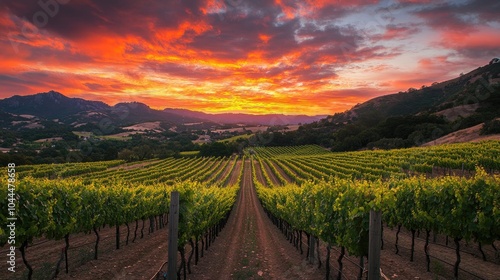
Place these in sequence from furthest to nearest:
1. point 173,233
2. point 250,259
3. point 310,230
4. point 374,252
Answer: point 250,259, point 310,230, point 173,233, point 374,252

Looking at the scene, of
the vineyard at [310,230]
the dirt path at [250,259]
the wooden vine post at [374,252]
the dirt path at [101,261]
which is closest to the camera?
the wooden vine post at [374,252]

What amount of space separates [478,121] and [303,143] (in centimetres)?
6360

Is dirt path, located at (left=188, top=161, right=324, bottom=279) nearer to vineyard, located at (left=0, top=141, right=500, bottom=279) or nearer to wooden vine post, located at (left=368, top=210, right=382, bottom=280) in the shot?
vineyard, located at (left=0, top=141, right=500, bottom=279)

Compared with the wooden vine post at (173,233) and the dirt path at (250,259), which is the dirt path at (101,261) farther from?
the wooden vine post at (173,233)

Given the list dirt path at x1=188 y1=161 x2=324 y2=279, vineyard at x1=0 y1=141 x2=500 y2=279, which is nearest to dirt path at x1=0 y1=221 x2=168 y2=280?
vineyard at x1=0 y1=141 x2=500 y2=279

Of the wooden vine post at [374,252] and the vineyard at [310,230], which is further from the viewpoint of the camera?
the vineyard at [310,230]

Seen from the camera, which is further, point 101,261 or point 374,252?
point 101,261

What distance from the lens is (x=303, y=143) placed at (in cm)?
12275

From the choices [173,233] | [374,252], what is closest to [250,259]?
[173,233]

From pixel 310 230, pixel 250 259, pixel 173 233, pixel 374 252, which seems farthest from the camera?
pixel 250 259

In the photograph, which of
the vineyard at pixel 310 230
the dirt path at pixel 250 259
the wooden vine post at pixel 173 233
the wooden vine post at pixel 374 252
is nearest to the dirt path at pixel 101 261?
the vineyard at pixel 310 230

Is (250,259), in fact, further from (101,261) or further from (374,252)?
(374,252)

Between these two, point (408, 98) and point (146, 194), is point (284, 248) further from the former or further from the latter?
point (408, 98)

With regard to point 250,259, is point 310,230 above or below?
above
